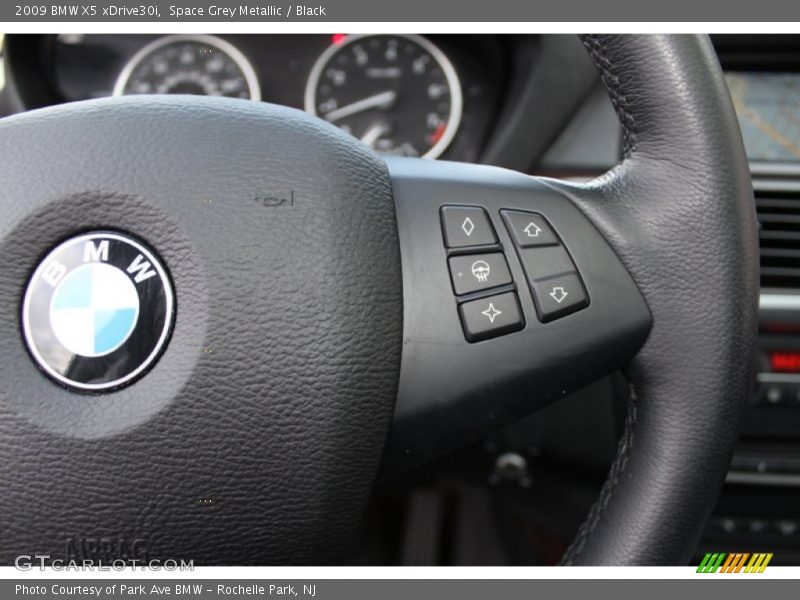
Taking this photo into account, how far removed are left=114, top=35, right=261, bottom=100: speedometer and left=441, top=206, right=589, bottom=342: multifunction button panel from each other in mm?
855

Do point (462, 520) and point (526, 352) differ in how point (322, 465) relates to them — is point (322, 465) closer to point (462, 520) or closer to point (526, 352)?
point (526, 352)

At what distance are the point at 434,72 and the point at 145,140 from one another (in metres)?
0.84

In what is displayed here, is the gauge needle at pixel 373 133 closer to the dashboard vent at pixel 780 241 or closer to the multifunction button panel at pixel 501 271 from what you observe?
→ the dashboard vent at pixel 780 241

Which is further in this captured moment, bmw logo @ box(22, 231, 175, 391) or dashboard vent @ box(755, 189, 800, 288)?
dashboard vent @ box(755, 189, 800, 288)

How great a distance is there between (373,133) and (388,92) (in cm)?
7

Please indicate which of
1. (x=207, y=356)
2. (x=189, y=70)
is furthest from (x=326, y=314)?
(x=189, y=70)

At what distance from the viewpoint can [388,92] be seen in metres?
1.51

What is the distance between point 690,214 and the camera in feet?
2.52

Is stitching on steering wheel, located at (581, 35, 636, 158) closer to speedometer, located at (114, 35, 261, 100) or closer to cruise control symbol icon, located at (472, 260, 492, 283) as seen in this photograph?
cruise control symbol icon, located at (472, 260, 492, 283)
